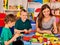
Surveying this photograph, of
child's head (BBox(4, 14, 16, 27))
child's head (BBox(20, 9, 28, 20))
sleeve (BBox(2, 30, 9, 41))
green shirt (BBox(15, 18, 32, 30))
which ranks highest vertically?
child's head (BBox(20, 9, 28, 20))

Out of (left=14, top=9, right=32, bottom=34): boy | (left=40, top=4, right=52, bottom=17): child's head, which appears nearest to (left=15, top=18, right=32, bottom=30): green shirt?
(left=14, top=9, right=32, bottom=34): boy

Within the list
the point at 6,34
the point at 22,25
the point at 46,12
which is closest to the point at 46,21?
the point at 46,12

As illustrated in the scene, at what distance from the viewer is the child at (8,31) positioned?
1318 millimetres

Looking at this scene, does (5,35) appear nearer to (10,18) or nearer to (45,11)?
(10,18)

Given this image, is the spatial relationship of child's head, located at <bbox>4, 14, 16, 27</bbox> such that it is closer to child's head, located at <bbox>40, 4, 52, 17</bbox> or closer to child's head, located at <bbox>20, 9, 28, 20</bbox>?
child's head, located at <bbox>20, 9, 28, 20</bbox>

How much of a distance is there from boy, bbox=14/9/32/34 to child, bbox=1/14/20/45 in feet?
0.13

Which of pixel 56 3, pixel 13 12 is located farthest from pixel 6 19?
pixel 56 3

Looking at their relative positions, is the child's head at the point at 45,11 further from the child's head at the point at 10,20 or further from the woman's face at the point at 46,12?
the child's head at the point at 10,20

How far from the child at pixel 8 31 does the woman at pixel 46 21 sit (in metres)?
0.17

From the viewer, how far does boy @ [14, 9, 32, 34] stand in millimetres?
1336

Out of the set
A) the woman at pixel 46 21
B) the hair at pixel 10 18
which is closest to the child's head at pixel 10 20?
the hair at pixel 10 18

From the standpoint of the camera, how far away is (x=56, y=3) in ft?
4.32

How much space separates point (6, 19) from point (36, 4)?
0.22 metres

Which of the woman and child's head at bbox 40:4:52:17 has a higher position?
child's head at bbox 40:4:52:17
